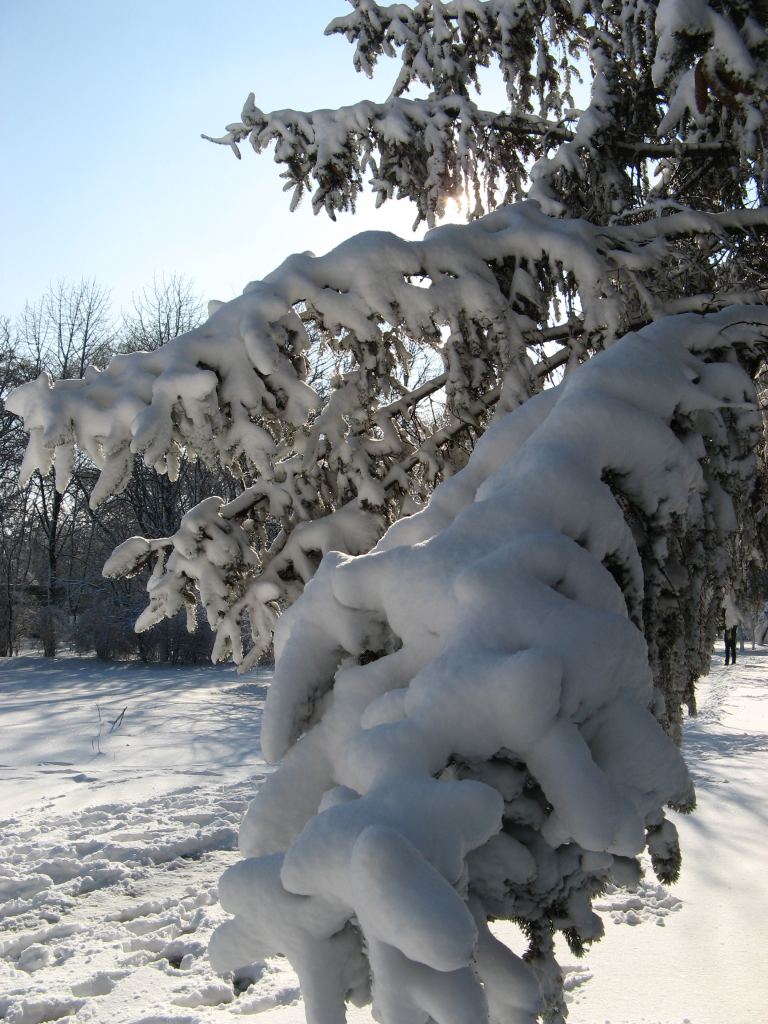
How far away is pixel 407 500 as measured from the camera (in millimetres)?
4047

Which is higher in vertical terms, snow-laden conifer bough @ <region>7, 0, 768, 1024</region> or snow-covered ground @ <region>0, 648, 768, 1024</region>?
snow-laden conifer bough @ <region>7, 0, 768, 1024</region>

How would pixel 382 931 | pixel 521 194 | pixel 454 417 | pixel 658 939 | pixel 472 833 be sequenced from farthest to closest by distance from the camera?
pixel 521 194
pixel 658 939
pixel 454 417
pixel 472 833
pixel 382 931

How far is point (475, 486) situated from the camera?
2.27m

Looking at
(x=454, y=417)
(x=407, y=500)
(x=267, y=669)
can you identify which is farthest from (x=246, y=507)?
(x=267, y=669)

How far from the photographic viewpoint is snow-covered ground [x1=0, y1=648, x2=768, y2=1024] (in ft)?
12.5

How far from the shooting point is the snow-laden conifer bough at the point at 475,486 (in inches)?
51.7

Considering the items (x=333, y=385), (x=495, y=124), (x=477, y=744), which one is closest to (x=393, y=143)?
(x=495, y=124)

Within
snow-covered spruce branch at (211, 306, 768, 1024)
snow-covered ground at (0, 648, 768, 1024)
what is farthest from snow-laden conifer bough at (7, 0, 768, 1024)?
snow-covered ground at (0, 648, 768, 1024)

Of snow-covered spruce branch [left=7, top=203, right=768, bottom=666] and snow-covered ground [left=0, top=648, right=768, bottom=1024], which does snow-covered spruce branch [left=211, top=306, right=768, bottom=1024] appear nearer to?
snow-covered spruce branch [left=7, top=203, right=768, bottom=666]

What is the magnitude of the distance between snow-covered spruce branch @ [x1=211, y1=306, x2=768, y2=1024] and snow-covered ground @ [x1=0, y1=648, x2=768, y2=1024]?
2.65 metres

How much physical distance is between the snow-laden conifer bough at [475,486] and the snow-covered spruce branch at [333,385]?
0.6 inches

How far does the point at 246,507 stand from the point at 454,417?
1.20 m

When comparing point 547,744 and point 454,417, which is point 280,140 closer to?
point 454,417

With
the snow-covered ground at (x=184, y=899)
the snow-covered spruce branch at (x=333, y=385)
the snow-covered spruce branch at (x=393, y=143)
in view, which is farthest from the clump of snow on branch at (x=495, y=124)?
the snow-covered ground at (x=184, y=899)
